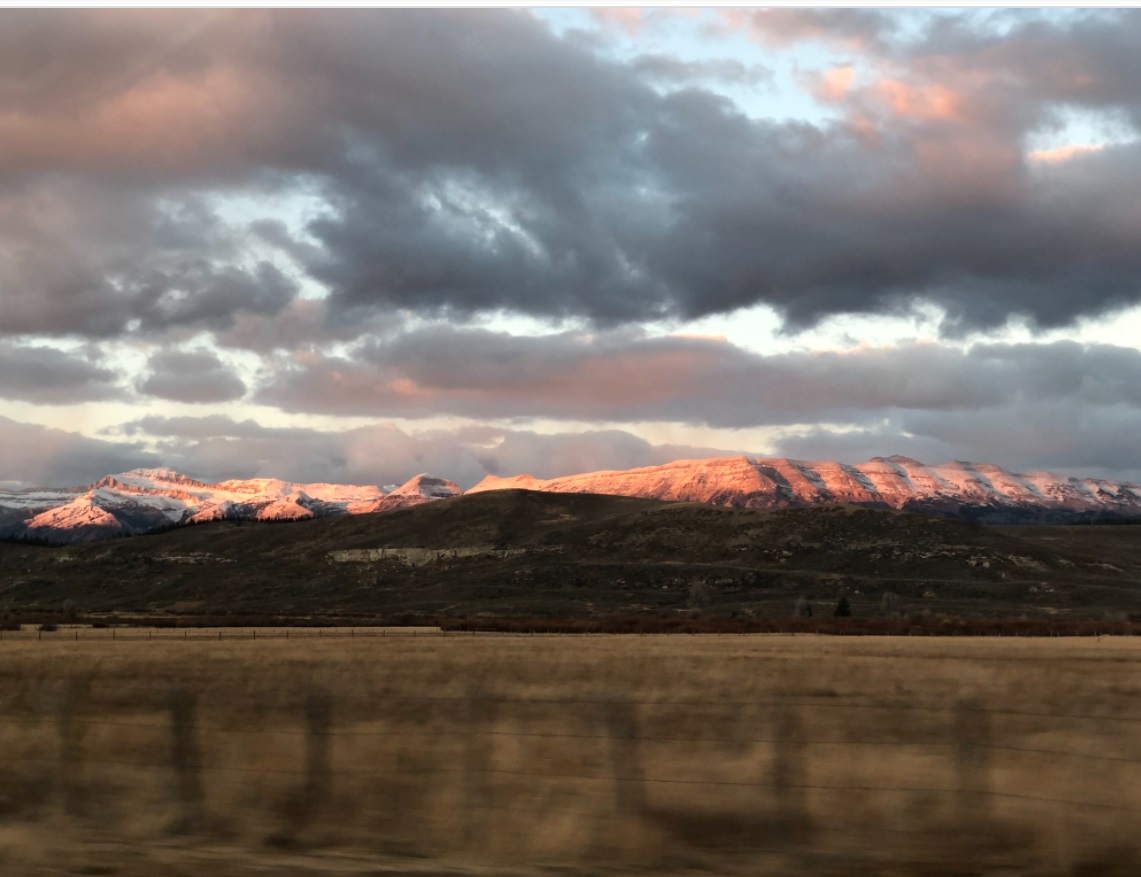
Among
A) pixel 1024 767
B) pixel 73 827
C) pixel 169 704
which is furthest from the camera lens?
pixel 169 704

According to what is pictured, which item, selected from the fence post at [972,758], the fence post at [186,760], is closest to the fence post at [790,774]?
the fence post at [972,758]

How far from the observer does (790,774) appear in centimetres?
1789

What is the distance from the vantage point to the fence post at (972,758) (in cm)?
1708

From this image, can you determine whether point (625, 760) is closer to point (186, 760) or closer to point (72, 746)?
point (186, 760)

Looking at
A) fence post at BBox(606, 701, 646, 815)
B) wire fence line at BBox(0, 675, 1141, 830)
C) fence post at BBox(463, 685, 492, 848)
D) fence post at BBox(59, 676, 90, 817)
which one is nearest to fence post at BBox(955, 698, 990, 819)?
wire fence line at BBox(0, 675, 1141, 830)

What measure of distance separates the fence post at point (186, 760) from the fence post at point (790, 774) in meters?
8.69

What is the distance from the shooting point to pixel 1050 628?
9475cm

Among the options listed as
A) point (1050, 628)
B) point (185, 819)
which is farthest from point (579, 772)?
point (1050, 628)

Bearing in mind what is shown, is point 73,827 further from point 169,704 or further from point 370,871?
point 370,871

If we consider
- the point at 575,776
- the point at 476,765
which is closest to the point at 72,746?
the point at 476,765

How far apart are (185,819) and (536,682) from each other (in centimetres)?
626

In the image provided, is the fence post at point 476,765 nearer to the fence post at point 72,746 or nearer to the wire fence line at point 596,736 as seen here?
the wire fence line at point 596,736

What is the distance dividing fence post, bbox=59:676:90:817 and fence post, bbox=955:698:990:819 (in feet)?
43.7

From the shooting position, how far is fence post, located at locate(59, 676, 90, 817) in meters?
19.9
